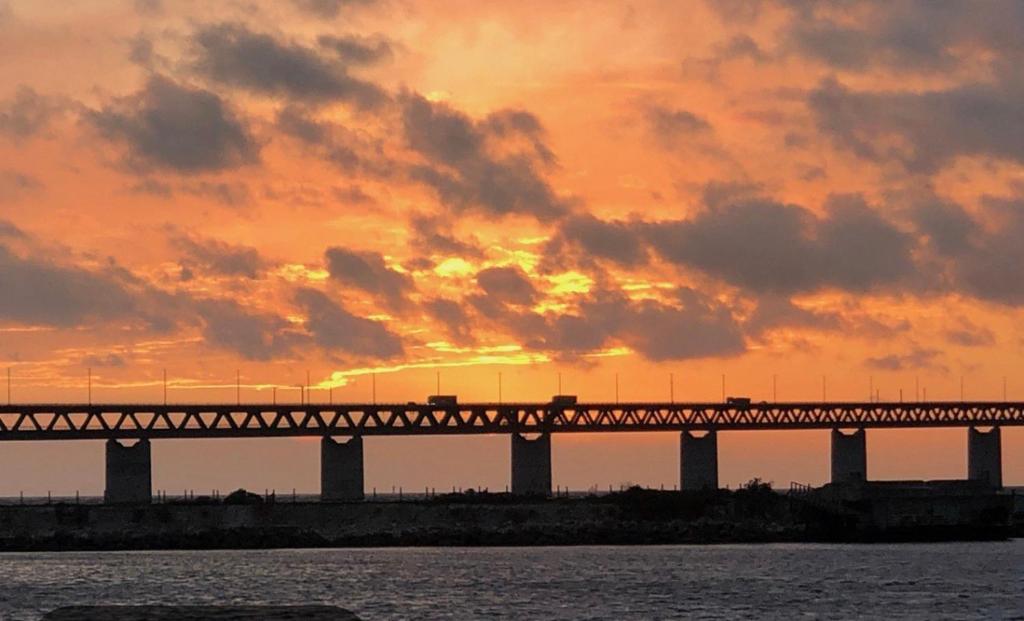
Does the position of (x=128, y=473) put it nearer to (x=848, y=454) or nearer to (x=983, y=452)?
(x=848, y=454)

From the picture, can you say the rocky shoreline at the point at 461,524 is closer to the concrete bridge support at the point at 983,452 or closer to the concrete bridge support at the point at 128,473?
the concrete bridge support at the point at 128,473

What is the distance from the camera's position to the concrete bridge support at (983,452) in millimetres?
192750

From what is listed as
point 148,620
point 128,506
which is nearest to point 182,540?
point 128,506

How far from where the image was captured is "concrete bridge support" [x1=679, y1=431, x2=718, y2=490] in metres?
177

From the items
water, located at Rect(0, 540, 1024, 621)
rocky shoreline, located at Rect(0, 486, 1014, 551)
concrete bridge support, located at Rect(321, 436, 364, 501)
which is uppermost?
concrete bridge support, located at Rect(321, 436, 364, 501)

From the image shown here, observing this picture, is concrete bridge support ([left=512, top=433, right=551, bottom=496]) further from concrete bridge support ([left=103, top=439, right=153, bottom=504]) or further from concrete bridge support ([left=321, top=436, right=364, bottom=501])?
concrete bridge support ([left=103, top=439, right=153, bottom=504])

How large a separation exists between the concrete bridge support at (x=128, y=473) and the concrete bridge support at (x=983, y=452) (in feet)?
256

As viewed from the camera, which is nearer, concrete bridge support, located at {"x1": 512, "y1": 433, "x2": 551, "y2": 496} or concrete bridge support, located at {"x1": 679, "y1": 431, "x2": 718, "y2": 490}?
concrete bridge support, located at {"x1": 512, "y1": 433, "x2": 551, "y2": 496}

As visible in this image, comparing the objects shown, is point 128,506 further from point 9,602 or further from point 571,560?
point 9,602

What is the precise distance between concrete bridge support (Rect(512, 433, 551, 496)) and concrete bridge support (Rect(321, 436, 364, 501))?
1324 cm

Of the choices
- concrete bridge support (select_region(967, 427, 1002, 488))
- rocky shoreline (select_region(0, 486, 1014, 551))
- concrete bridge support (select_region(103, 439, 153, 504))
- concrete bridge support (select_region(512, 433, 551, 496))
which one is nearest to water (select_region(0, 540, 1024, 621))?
rocky shoreline (select_region(0, 486, 1014, 551))

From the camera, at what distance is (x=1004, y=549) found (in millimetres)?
120562

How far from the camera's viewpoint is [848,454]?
187 meters

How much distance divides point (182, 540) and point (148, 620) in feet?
207
